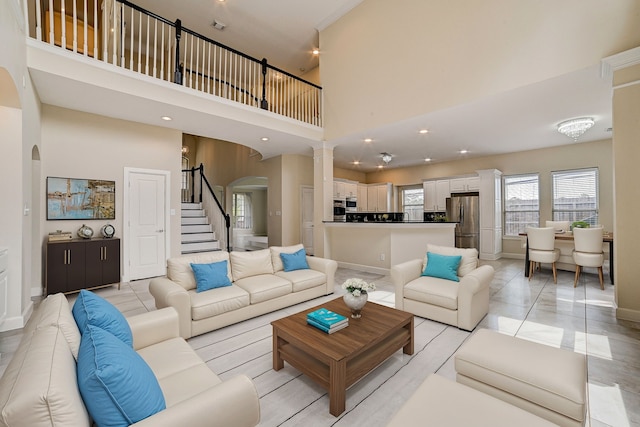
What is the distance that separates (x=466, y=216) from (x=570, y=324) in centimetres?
505

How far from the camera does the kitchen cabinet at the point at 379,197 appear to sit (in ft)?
32.0

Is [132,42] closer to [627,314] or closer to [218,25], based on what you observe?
[218,25]

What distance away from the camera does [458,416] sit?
3.93 ft

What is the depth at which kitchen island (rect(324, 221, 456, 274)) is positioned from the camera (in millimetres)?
5270

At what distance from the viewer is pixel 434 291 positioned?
3.19m

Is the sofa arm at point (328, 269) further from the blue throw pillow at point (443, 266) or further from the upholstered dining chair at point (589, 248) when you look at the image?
the upholstered dining chair at point (589, 248)

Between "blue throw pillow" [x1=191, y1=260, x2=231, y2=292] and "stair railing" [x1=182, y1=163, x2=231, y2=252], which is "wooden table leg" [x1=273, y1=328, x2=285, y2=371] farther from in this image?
"stair railing" [x1=182, y1=163, x2=231, y2=252]

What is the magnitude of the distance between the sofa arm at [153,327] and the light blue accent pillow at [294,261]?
203 centimetres

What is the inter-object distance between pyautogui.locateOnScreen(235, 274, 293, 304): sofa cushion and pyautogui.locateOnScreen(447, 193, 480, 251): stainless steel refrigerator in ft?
19.7

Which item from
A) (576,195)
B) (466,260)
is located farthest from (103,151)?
(576,195)

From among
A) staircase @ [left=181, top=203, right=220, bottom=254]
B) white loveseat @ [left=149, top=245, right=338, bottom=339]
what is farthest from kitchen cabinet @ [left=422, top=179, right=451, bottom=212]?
staircase @ [left=181, top=203, right=220, bottom=254]

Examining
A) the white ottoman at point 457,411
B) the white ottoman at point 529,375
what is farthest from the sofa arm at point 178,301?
the white ottoman at point 529,375

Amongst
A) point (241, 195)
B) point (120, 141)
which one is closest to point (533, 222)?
point (120, 141)

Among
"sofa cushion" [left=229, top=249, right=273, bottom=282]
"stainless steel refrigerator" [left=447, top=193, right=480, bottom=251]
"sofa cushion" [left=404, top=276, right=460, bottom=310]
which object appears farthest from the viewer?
"stainless steel refrigerator" [left=447, top=193, right=480, bottom=251]
